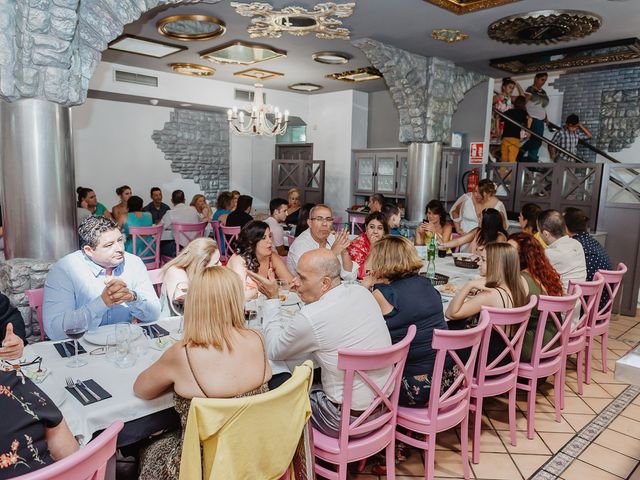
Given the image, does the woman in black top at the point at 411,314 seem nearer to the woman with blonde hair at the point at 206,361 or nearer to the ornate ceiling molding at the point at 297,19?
the woman with blonde hair at the point at 206,361

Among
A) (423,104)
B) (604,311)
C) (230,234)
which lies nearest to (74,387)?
(604,311)

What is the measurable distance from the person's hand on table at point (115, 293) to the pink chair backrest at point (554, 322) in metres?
2.34

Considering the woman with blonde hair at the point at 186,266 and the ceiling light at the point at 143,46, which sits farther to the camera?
the ceiling light at the point at 143,46

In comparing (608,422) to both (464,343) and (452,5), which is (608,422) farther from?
(452,5)

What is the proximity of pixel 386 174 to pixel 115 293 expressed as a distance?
22.1ft

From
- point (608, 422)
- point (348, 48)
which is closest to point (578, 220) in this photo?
point (608, 422)

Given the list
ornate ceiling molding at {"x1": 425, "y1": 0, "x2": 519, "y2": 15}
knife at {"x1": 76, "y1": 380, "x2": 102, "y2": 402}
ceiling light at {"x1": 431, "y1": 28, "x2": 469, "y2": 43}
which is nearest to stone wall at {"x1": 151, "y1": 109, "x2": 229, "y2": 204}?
ceiling light at {"x1": 431, "y1": 28, "x2": 469, "y2": 43}

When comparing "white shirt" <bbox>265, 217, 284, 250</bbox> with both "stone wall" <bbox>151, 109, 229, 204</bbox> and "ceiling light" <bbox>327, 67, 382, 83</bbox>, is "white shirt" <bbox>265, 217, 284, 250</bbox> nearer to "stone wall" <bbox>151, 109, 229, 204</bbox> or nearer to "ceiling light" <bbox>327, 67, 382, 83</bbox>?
"ceiling light" <bbox>327, 67, 382, 83</bbox>

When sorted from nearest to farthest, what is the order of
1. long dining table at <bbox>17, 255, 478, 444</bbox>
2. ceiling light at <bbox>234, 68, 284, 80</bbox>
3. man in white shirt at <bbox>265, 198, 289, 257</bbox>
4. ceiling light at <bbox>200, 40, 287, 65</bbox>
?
1. long dining table at <bbox>17, 255, 478, 444</bbox>
2. man in white shirt at <bbox>265, 198, 289, 257</bbox>
3. ceiling light at <bbox>200, 40, 287, 65</bbox>
4. ceiling light at <bbox>234, 68, 284, 80</bbox>

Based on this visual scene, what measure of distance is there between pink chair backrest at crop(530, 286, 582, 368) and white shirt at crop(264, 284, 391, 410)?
1.25m

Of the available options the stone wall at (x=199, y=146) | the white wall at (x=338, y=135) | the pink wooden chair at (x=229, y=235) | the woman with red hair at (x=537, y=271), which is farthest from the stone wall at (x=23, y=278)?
the white wall at (x=338, y=135)

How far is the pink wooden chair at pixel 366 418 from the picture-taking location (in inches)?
73.0

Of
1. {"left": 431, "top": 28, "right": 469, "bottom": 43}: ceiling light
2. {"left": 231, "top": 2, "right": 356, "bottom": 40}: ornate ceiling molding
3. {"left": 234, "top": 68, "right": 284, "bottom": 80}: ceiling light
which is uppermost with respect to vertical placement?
{"left": 431, "top": 28, "right": 469, "bottom": 43}: ceiling light

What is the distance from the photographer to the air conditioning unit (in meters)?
7.32
